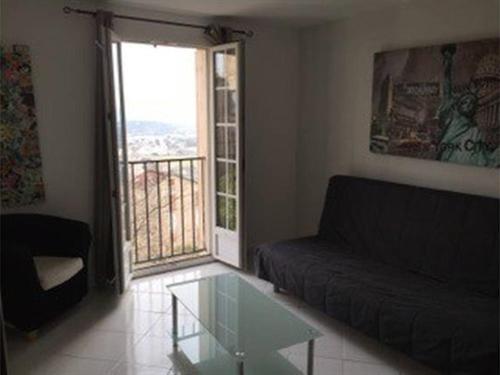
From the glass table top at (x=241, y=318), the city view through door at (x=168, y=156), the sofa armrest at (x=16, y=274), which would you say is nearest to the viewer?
the glass table top at (x=241, y=318)

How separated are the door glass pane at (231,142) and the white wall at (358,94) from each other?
85cm

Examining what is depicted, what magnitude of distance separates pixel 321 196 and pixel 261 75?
1240mm

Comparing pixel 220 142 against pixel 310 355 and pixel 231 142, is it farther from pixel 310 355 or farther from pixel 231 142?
pixel 310 355

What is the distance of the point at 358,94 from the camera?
3.53 metres

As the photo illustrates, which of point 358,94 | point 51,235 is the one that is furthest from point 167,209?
point 358,94

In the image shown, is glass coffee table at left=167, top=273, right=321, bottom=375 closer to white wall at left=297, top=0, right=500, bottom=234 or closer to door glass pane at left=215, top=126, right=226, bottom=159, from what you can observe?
door glass pane at left=215, top=126, right=226, bottom=159

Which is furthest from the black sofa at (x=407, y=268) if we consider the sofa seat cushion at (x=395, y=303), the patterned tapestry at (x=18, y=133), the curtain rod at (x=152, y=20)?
the patterned tapestry at (x=18, y=133)

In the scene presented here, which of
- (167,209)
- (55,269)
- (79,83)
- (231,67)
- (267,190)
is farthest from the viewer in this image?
(167,209)

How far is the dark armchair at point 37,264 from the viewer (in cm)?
249

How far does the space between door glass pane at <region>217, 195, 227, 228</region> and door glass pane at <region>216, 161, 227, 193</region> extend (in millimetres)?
72

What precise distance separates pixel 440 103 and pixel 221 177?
6.07ft

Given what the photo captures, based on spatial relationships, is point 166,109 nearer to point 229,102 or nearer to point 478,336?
point 229,102

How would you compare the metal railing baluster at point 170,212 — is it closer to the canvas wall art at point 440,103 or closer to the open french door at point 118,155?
the open french door at point 118,155

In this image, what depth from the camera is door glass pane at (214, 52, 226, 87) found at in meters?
3.62
